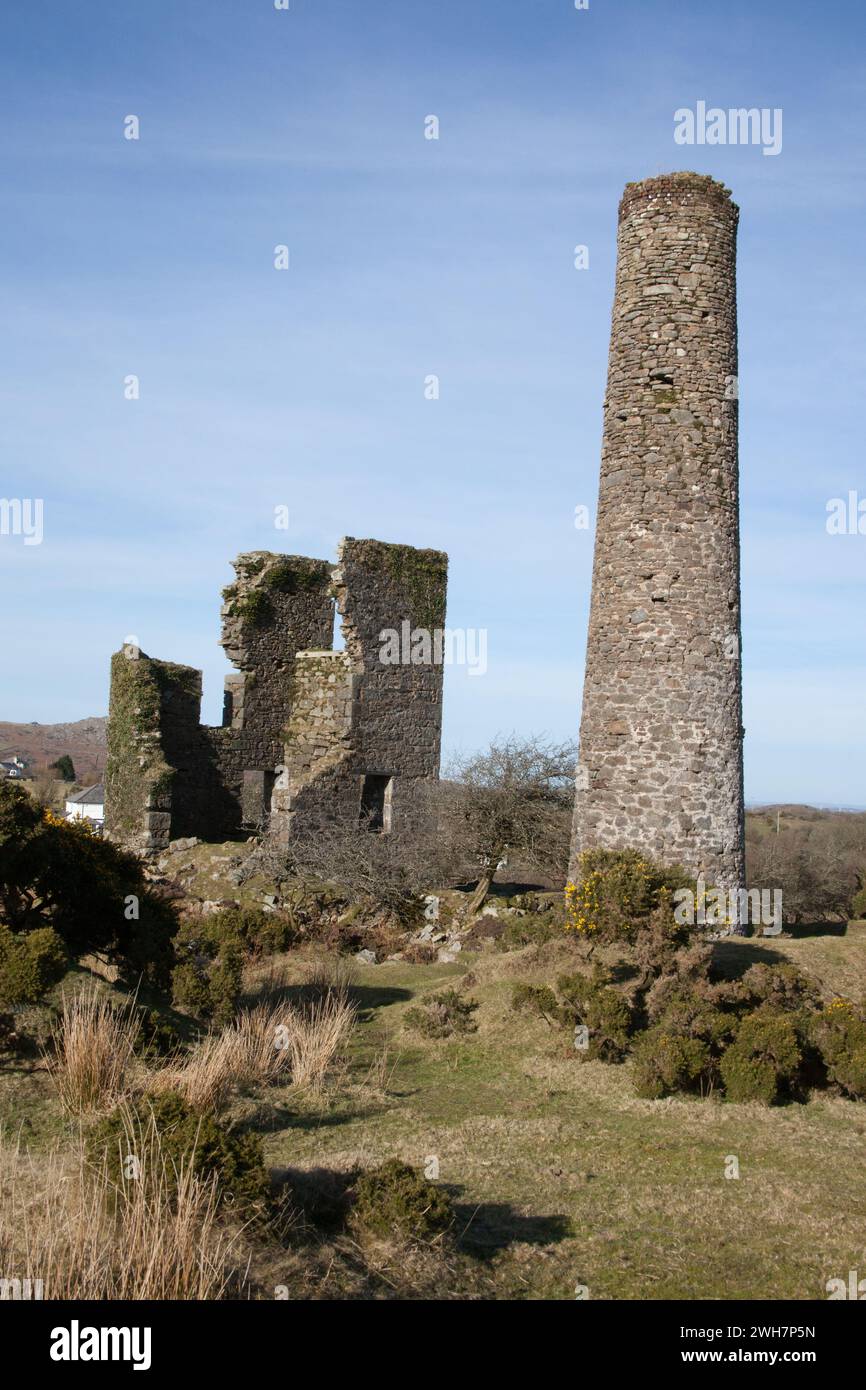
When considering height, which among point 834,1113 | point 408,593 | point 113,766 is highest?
point 408,593

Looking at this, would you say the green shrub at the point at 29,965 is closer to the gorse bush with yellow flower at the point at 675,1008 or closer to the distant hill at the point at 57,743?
the gorse bush with yellow flower at the point at 675,1008

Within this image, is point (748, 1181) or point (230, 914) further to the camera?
point (230, 914)

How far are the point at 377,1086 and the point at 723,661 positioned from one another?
23.0 feet

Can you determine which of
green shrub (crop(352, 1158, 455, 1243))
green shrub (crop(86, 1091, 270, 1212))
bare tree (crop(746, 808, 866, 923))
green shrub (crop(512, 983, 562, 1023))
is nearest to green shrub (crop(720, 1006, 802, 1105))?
green shrub (crop(512, 983, 562, 1023))

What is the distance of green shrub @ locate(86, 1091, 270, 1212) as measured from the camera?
19.2 ft

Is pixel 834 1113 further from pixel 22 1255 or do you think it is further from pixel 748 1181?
pixel 22 1255

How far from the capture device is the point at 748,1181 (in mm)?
8016

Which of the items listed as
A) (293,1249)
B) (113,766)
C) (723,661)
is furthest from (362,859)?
(293,1249)

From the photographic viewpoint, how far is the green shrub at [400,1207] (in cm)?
615

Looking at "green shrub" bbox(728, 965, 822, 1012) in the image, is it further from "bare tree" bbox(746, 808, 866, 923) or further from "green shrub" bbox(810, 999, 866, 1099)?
"bare tree" bbox(746, 808, 866, 923)

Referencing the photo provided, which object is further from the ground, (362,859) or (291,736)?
(291,736)

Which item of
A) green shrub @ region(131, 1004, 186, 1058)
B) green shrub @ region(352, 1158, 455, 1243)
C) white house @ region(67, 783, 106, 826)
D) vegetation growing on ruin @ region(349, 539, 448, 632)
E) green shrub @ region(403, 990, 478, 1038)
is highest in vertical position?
vegetation growing on ruin @ region(349, 539, 448, 632)

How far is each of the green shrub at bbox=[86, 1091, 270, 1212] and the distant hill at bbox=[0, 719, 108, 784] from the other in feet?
186

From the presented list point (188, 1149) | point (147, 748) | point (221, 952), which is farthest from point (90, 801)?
point (188, 1149)
